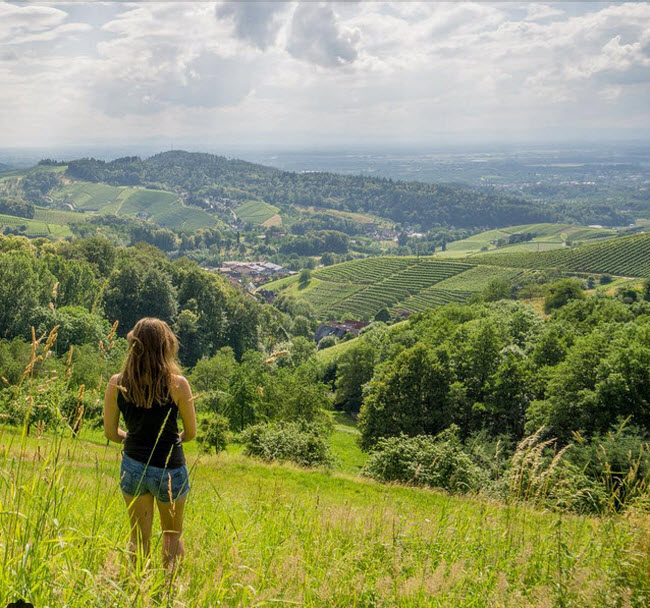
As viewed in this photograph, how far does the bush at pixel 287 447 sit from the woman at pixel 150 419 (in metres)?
18.0

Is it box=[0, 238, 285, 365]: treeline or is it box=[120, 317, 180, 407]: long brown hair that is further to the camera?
box=[0, 238, 285, 365]: treeline

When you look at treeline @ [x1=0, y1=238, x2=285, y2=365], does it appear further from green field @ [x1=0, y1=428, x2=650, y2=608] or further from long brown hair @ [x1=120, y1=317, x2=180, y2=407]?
green field @ [x1=0, y1=428, x2=650, y2=608]

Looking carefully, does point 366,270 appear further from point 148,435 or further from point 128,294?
point 148,435

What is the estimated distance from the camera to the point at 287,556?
3107mm

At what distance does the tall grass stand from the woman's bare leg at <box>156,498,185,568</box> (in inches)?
4.3

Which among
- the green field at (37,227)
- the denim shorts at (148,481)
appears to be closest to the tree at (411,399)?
the denim shorts at (148,481)

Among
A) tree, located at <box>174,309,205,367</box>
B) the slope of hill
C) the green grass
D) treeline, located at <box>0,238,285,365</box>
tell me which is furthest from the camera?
the green grass

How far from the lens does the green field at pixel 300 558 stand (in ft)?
7.38

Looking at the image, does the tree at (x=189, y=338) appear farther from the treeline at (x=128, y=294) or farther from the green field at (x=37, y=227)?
the green field at (x=37, y=227)

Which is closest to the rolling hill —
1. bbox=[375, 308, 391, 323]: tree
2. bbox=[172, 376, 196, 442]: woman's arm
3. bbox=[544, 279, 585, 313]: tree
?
bbox=[375, 308, 391, 323]: tree

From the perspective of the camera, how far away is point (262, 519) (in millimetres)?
4340

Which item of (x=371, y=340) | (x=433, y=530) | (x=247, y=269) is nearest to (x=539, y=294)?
(x=371, y=340)

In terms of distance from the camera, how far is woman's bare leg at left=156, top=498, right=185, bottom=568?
311 centimetres

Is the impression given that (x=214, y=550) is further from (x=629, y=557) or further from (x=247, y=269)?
(x=247, y=269)
